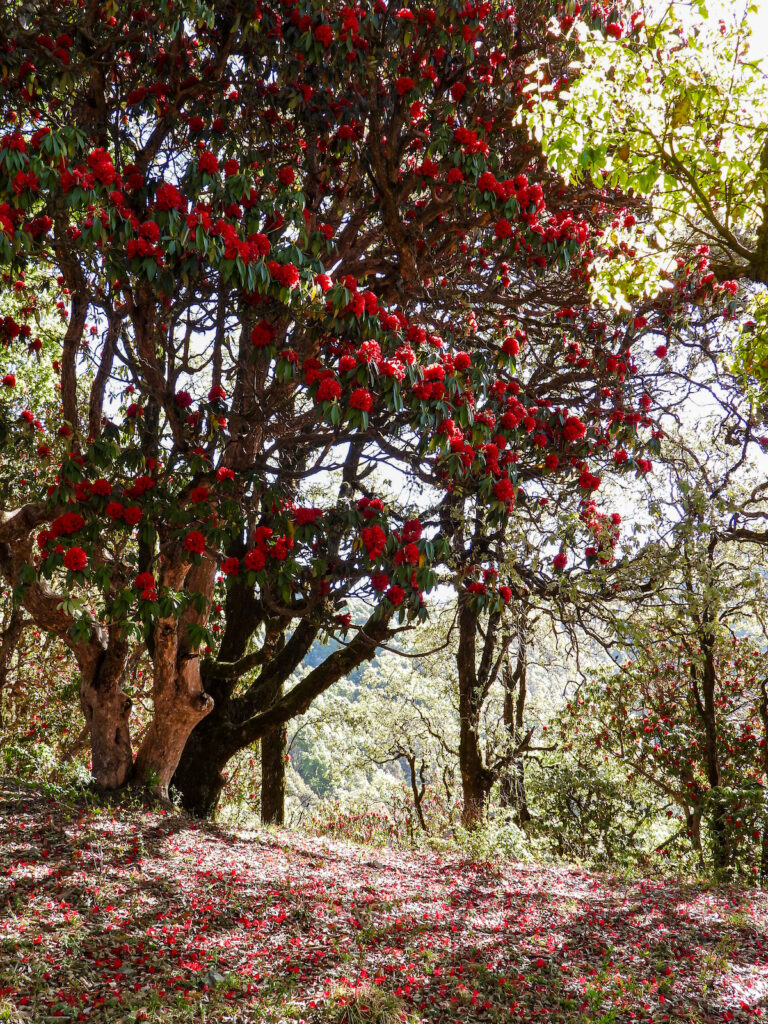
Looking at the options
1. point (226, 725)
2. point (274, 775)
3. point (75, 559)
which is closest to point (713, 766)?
point (274, 775)

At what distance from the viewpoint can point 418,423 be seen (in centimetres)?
425

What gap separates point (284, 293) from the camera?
4.05m

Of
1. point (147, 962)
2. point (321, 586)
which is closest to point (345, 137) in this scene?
point (321, 586)

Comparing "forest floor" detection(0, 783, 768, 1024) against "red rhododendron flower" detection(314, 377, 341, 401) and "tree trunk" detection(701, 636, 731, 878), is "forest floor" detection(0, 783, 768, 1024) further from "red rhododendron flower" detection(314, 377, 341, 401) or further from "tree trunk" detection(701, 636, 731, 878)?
"red rhododendron flower" detection(314, 377, 341, 401)

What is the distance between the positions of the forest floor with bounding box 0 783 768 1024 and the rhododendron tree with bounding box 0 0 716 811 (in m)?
1.69

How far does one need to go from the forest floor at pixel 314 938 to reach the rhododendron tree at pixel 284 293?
1.69 metres

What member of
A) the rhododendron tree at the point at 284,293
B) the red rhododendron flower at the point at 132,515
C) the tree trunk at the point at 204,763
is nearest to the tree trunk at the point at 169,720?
the rhododendron tree at the point at 284,293

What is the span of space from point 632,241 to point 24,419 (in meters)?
5.71

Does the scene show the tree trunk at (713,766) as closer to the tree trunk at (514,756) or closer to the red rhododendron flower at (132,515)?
the tree trunk at (514,756)

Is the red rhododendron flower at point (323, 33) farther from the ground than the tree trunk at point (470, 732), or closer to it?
farther from the ground

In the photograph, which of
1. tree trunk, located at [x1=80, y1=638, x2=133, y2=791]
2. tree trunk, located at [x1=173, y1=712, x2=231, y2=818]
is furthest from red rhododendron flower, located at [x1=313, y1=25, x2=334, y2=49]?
tree trunk, located at [x1=173, y1=712, x2=231, y2=818]

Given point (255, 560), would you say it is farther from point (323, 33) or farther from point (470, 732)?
point (470, 732)

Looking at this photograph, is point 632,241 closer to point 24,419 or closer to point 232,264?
point 232,264

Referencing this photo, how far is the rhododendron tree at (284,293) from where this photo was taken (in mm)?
4195
